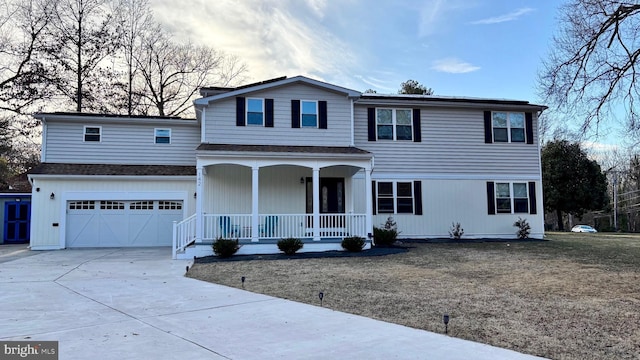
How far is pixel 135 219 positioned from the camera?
53.1ft

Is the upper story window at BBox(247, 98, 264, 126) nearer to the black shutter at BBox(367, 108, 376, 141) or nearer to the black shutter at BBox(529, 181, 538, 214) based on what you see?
the black shutter at BBox(367, 108, 376, 141)

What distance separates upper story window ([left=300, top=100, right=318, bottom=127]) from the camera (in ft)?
50.9

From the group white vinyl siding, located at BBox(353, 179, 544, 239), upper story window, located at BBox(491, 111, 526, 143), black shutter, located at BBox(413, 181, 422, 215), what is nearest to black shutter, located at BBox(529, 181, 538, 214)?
white vinyl siding, located at BBox(353, 179, 544, 239)

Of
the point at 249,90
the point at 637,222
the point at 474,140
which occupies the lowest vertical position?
the point at 637,222

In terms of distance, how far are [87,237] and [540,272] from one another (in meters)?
15.2

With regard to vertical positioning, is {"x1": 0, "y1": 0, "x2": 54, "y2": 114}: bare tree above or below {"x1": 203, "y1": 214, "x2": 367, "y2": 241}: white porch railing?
above

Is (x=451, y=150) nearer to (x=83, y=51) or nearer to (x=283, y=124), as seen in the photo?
(x=283, y=124)

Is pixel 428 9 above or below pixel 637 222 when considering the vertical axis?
above

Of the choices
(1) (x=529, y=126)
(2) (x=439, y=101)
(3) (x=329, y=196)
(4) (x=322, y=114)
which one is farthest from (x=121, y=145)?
(1) (x=529, y=126)

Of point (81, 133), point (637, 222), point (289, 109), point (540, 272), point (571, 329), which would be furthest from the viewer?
point (637, 222)

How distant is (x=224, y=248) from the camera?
1220 cm

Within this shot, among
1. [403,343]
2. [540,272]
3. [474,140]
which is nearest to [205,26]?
[474,140]

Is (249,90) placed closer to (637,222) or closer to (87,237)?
(87,237)

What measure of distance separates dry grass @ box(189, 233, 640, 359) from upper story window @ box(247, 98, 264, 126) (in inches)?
228
